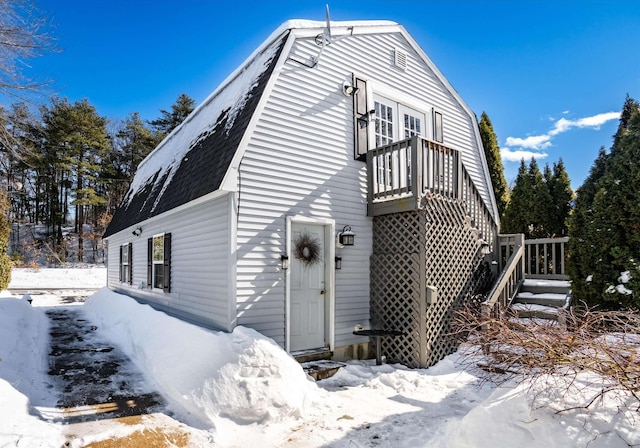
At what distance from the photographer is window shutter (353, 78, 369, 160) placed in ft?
23.3

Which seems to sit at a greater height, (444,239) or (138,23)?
(138,23)

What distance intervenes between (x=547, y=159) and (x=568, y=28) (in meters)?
4.60

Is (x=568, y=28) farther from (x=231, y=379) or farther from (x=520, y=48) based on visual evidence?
(x=231, y=379)

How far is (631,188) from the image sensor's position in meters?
5.80

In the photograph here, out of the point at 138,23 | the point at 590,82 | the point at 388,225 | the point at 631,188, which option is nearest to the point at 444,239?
the point at 388,225

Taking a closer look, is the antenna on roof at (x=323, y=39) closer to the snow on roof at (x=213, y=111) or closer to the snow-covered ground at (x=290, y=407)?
the snow on roof at (x=213, y=111)

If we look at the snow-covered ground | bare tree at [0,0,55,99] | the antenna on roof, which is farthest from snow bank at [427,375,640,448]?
bare tree at [0,0,55,99]

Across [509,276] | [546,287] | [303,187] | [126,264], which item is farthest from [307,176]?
[126,264]

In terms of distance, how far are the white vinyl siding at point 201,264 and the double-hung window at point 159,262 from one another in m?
0.14

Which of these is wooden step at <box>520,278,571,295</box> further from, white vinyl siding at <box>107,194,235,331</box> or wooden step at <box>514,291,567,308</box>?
white vinyl siding at <box>107,194,235,331</box>

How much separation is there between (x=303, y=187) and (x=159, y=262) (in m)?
4.42

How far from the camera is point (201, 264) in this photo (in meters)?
6.52

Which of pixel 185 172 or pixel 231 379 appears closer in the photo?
pixel 231 379

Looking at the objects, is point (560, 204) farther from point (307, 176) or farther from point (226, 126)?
point (226, 126)
